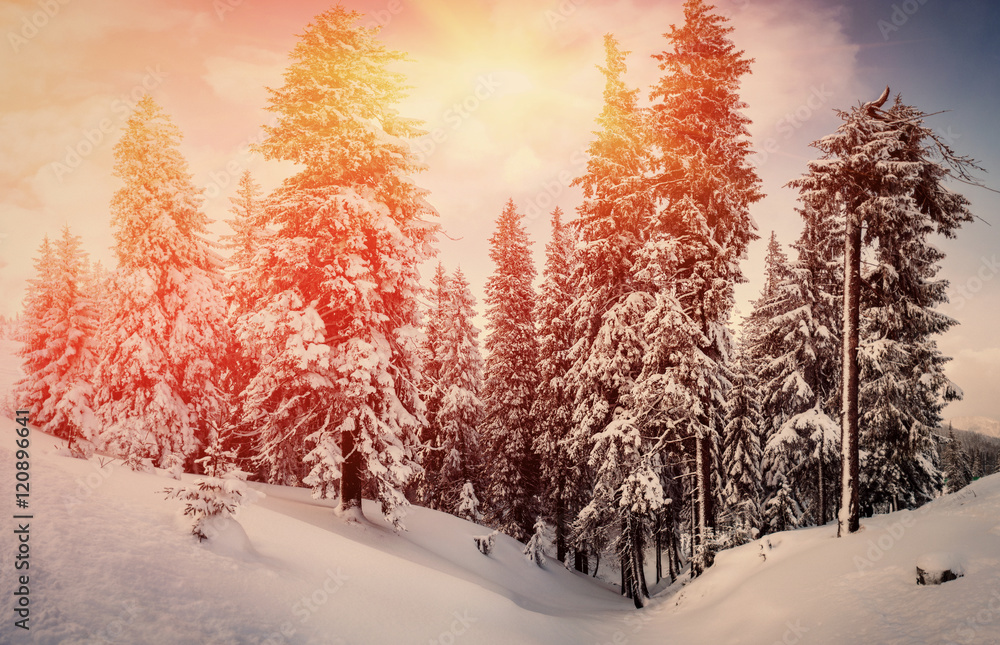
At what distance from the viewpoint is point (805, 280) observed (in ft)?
74.2

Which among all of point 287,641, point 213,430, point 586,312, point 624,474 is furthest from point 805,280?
point 213,430

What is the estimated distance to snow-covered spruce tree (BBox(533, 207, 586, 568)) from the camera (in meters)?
22.5

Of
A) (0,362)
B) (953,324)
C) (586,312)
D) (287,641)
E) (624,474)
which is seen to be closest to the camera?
(287,641)

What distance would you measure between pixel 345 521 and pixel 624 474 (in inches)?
354

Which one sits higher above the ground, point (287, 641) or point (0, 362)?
point (0, 362)

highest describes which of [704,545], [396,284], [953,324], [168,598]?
[396,284]

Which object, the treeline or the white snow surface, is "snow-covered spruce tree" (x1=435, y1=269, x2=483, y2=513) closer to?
the treeline

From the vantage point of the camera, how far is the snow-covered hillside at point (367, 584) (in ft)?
17.5

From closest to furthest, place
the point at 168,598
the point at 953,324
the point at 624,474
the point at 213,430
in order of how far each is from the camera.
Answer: the point at 168,598, the point at 624,474, the point at 953,324, the point at 213,430

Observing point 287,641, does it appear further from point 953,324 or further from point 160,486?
point 953,324

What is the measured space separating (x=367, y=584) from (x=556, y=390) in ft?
48.9

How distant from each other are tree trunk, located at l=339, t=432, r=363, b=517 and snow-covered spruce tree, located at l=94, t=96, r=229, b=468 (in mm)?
10143

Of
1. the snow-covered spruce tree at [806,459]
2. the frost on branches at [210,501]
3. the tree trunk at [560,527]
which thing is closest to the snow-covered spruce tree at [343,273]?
the frost on branches at [210,501]

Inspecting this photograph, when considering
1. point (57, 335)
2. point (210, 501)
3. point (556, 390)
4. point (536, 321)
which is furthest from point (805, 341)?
point (57, 335)
